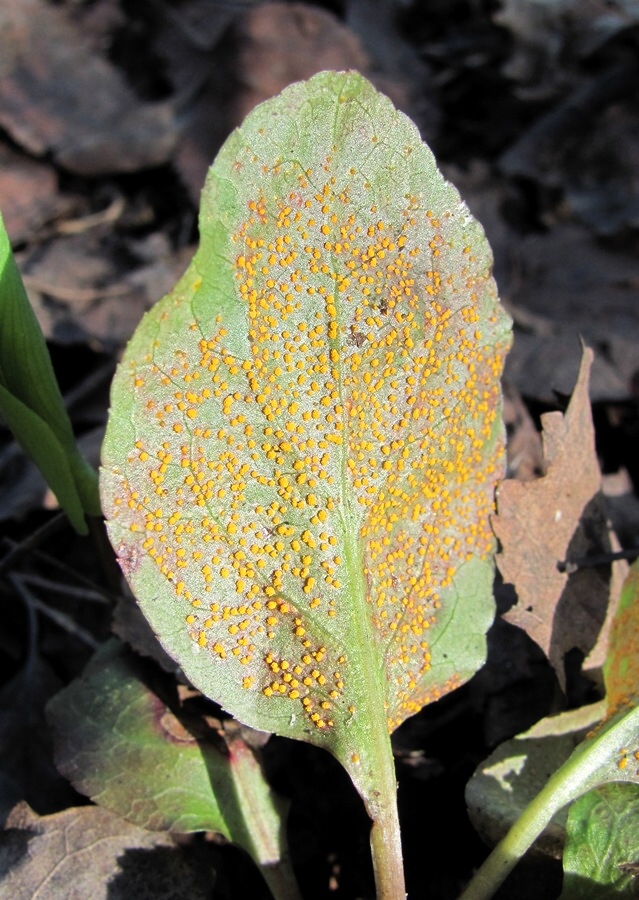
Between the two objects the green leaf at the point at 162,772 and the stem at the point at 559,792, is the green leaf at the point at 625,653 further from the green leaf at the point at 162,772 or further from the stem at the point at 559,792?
the green leaf at the point at 162,772

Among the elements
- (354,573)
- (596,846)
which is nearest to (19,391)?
(354,573)

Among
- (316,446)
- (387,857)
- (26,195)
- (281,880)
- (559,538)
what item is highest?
(316,446)

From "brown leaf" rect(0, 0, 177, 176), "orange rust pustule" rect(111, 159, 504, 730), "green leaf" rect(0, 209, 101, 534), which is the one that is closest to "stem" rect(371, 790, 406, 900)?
"orange rust pustule" rect(111, 159, 504, 730)

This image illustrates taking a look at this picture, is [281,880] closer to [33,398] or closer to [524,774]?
[524,774]

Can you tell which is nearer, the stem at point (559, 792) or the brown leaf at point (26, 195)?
the stem at point (559, 792)

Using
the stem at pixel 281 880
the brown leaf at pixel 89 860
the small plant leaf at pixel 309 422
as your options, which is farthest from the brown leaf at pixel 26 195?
the stem at pixel 281 880

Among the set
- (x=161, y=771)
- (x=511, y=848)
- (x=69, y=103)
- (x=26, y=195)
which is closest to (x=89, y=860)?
(x=161, y=771)
